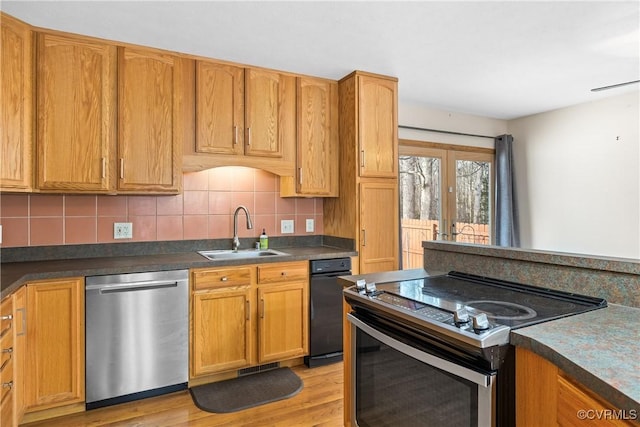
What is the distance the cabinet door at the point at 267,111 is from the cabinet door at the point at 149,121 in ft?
1.70

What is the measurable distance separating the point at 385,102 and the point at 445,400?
2.62m

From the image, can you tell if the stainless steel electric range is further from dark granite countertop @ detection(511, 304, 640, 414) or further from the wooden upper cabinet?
the wooden upper cabinet

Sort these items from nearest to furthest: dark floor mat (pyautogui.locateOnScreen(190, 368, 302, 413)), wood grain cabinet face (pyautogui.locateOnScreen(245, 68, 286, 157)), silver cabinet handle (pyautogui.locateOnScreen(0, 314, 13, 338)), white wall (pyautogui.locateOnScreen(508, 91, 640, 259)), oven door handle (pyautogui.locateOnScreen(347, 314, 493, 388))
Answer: oven door handle (pyautogui.locateOnScreen(347, 314, 493, 388)) → silver cabinet handle (pyautogui.locateOnScreen(0, 314, 13, 338)) → dark floor mat (pyautogui.locateOnScreen(190, 368, 302, 413)) → wood grain cabinet face (pyautogui.locateOnScreen(245, 68, 286, 157)) → white wall (pyautogui.locateOnScreen(508, 91, 640, 259))

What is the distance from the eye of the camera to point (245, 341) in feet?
8.87

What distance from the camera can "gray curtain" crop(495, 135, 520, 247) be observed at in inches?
184

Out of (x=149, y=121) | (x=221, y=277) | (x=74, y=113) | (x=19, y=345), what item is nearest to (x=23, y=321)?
(x=19, y=345)

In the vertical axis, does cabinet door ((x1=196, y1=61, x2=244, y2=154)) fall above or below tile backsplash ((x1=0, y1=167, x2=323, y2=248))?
above

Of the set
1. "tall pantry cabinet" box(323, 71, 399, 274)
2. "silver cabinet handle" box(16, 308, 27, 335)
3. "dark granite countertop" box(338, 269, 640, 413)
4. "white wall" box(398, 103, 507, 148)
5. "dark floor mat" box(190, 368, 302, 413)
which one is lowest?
"dark floor mat" box(190, 368, 302, 413)

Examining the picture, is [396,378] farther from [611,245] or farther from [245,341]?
[611,245]

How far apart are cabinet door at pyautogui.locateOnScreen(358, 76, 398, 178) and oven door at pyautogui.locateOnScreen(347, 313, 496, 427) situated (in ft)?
6.00

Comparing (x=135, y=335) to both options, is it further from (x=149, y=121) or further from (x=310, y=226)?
(x=310, y=226)

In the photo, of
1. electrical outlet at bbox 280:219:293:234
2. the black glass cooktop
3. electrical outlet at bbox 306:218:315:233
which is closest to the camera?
the black glass cooktop

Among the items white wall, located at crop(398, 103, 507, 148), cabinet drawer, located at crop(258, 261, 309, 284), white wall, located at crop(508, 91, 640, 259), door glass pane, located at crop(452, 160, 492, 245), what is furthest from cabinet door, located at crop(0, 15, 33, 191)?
white wall, located at crop(508, 91, 640, 259)

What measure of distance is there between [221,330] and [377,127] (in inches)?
80.6
